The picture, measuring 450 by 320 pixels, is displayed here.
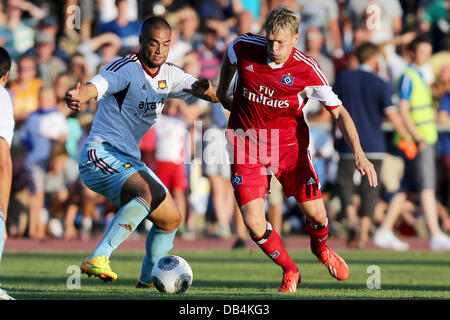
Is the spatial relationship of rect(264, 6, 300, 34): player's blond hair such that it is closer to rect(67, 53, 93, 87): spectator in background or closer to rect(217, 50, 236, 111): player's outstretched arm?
rect(217, 50, 236, 111): player's outstretched arm

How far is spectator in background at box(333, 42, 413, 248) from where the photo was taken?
14617mm

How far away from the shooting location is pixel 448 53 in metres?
A: 18.1

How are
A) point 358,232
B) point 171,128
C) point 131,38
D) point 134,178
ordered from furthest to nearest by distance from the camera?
point 131,38 < point 171,128 < point 358,232 < point 134,178

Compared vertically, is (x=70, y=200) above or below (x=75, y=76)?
below

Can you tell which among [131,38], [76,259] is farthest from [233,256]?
[131,38]

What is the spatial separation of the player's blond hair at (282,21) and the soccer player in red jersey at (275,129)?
0.5 inches

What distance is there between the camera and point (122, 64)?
29.2 feet

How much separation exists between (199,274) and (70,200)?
628cm

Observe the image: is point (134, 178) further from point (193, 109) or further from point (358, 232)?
point (193, 109)

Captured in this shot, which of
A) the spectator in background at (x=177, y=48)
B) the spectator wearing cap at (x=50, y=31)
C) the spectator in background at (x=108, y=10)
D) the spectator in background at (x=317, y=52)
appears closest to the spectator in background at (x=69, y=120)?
the spectator wearing cap at (x=50, y=31)

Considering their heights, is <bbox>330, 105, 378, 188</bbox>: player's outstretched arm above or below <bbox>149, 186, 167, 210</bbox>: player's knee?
above

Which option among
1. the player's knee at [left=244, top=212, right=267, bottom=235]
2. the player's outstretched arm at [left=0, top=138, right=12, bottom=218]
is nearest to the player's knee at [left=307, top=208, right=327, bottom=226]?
the player's knee at [left=244, top=212, right=267, bottom=235]

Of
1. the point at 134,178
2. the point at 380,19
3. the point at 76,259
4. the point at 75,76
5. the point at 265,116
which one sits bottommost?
the point at 76,259

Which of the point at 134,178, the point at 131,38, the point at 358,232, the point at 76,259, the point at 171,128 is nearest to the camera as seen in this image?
the point at 134,178
